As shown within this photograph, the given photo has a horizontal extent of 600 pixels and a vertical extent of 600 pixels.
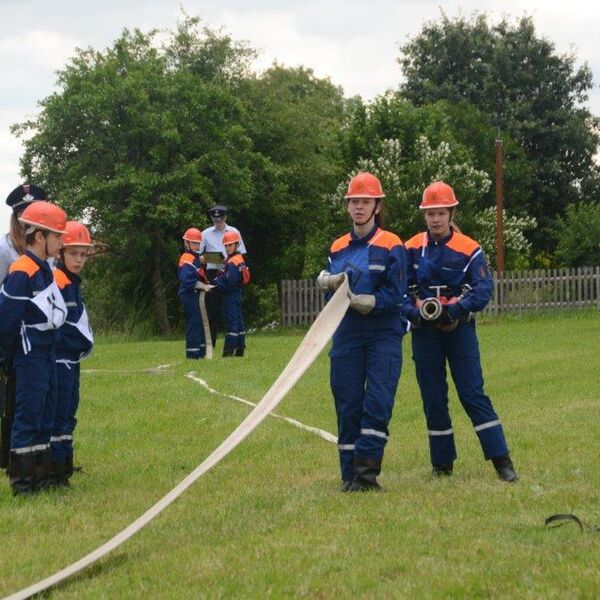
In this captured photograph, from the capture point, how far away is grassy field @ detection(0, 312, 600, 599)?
5777 millimetres

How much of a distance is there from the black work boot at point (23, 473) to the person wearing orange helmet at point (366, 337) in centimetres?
209

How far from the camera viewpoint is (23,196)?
9.60m

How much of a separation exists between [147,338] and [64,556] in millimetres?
29306

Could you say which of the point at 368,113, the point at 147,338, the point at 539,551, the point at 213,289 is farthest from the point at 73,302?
the point at 368,113

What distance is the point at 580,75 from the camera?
6184 centimetres

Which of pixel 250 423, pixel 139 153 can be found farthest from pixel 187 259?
pixel 139 153

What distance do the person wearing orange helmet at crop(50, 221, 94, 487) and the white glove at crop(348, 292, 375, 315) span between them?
7.26 ft

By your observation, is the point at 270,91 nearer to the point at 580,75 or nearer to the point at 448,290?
the point at 580,75

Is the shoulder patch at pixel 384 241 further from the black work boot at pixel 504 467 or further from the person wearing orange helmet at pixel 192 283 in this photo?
the person wearing orange helmet at pixel 192 283

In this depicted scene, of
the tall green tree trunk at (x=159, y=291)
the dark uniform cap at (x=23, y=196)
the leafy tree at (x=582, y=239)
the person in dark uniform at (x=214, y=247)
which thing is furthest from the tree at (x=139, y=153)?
the dark uniform cap at (x=23, y=196)

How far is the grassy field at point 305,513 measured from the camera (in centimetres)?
578

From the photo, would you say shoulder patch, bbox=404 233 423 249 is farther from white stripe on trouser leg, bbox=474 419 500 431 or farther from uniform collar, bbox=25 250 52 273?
uniform collar, bbox=25 250 52 273

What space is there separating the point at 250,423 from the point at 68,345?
2438 millimetres

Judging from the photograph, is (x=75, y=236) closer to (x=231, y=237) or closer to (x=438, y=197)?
(x=438, y=197)
